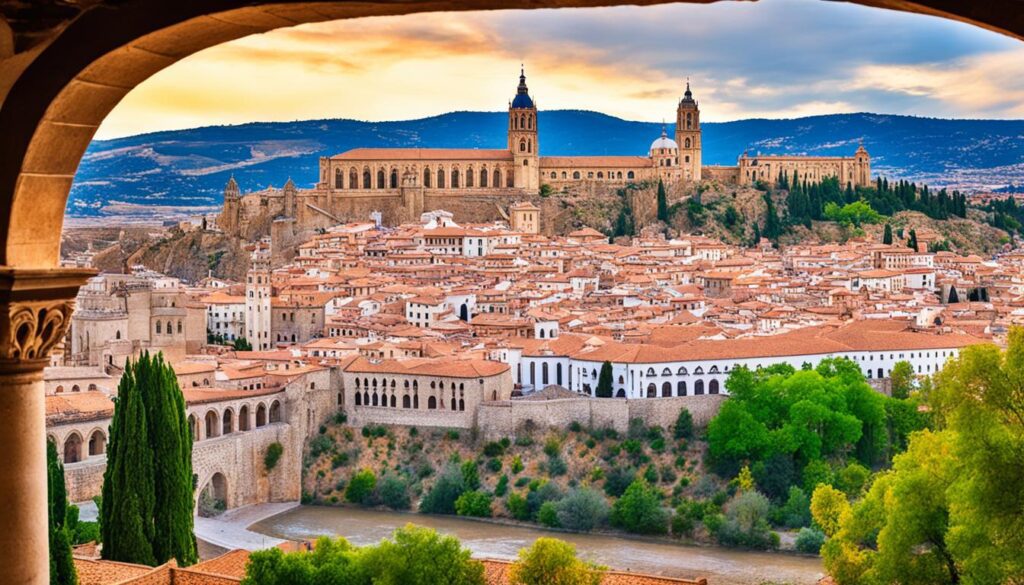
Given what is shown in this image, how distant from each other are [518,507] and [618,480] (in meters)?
1.83

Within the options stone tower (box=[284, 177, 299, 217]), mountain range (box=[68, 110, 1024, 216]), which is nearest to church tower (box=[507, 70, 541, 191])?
stone tower (box=[284, 177, 299, 217])

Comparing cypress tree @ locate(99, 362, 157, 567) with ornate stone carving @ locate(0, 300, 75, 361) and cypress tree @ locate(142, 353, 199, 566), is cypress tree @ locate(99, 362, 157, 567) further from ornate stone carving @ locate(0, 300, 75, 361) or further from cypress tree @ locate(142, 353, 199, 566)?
ornate stone carving @ locate(0, 300, 75, 361)

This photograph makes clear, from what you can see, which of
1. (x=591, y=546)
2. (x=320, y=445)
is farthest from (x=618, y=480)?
(x=320, y=445)

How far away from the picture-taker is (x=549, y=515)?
2173cm

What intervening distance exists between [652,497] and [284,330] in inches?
486

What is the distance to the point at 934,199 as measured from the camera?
53156mm

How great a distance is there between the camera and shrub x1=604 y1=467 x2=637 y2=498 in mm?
22938

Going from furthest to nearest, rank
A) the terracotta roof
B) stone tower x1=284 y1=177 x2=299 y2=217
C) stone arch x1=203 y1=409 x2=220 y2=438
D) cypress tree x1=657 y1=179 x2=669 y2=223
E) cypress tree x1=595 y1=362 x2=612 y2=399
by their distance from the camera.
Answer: the terracotta roof
cypress tree x1=657 y1=179 x2=669 y2=223
stone tower x1=284 y1=177 x2=299 y2=217
cypress tree x1=595 y1=362 x2=612 y2=399
stone arch x1=203 y1=409 x2=220 y2=438

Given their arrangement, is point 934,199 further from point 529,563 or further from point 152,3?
point 152,3

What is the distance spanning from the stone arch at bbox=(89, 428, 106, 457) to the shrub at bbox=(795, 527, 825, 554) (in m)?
9.97

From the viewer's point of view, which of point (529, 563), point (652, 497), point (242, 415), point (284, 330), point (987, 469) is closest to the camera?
point (987, 469)

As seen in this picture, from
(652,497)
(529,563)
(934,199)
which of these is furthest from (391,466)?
(934,199)

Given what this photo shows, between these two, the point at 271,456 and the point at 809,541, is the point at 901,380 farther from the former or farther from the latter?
the point at 271,456

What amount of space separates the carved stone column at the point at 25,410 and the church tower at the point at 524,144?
47.6 meters
